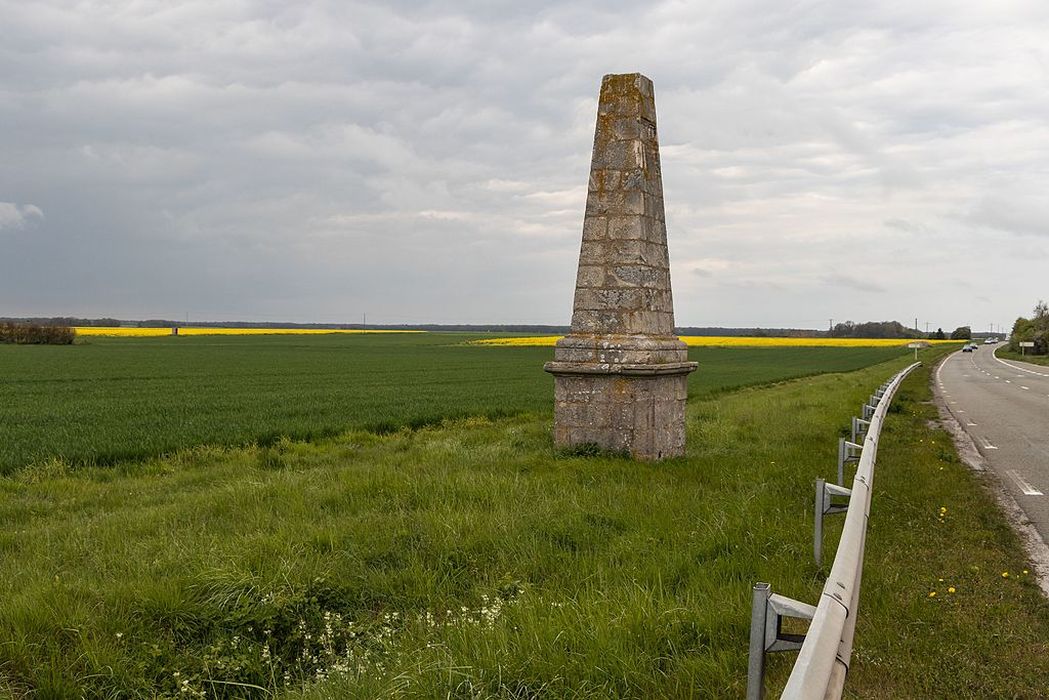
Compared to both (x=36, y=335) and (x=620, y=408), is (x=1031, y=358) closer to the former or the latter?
(x=620, y=408)

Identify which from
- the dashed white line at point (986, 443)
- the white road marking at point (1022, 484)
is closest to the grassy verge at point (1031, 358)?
the dashed white line at point (986, 443)

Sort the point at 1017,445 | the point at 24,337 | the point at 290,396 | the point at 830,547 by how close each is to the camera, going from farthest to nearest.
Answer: the point at 24,337 < the point at 290,396 < the point at 1017,445 < the point at 830,547

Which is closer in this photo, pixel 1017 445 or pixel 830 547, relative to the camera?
pixel 830 547

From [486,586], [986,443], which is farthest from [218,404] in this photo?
[986,443]

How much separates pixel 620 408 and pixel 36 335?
7613cm

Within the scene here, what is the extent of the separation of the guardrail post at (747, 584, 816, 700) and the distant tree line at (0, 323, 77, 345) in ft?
261

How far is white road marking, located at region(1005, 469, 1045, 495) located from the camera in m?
7.92

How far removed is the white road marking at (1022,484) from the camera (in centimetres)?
792

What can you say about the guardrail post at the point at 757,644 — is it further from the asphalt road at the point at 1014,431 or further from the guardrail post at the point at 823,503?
the asphalt road at the point at 1014,431

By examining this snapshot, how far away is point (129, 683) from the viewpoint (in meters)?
3.64

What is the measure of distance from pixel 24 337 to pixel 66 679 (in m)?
79.4

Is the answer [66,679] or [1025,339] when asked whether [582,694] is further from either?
[1025,339]

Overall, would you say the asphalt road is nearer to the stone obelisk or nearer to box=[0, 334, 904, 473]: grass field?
the stone obelisk

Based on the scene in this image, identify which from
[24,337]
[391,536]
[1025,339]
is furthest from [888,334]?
[391,536]
